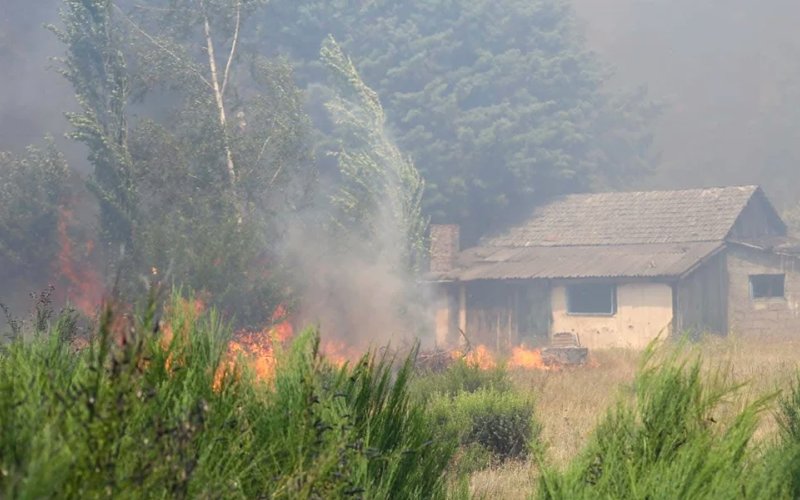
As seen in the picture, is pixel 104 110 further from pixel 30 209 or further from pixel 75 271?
pixel 75 271

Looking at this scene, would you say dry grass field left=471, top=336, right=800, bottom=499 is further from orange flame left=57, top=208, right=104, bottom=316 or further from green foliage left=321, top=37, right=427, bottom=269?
orange flame left=57, top=208, right=104, bottom=316

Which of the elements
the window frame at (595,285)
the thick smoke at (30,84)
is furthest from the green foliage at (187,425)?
the thick smoke at (30,84)

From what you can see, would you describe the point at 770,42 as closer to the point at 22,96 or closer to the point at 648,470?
the point at 22,96

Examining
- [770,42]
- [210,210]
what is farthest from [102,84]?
[770,42]

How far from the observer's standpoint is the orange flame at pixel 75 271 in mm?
32938

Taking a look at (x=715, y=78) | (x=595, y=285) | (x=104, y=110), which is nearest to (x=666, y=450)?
(x=104, y=110)

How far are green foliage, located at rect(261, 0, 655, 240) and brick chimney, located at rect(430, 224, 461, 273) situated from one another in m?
5.53

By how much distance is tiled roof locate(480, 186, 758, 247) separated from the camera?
3853 cm

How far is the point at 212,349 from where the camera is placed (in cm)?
530

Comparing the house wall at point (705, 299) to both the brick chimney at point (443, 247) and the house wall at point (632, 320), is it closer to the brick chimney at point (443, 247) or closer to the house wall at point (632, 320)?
the house wall at point (632, 320)

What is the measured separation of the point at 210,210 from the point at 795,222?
39577 millimetres

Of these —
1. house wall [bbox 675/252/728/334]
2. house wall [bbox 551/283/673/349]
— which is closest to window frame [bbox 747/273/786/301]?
house wall [bbox 675/252/728/334]

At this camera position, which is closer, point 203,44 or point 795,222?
point 203,44

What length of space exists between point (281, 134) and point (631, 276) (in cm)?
1162
